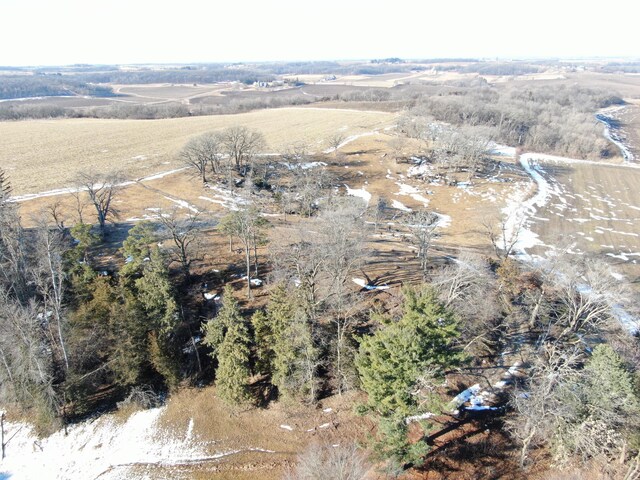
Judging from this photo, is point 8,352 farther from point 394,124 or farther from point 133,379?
point 394,124

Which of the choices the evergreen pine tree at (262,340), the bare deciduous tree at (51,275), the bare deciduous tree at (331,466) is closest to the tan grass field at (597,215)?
the bare deciduous tree at (331,466)

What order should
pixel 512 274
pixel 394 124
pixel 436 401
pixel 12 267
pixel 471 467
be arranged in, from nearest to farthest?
pixel 436 401
pixel 471 467
pixel 12 267
pixel 512 274
pixel 394 124


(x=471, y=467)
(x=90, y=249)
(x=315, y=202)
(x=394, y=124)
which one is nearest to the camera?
(x=471, y=467)

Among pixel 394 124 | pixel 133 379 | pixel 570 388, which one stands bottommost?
pixel 133 379

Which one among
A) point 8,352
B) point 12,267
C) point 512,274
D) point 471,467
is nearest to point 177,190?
point 12,267

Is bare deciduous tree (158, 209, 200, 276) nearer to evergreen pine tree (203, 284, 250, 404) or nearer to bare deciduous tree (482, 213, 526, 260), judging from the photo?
evergreen pine tree (203, 284, 250, 404)

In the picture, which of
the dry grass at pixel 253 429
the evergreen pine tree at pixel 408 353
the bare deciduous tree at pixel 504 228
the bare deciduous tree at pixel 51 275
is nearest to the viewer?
the evergreen pine tree at pixel 408 353

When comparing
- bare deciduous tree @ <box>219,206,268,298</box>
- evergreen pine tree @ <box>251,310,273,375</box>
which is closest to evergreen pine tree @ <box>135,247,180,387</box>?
evergreen pine tree @ <box>251,310,273,375</box>

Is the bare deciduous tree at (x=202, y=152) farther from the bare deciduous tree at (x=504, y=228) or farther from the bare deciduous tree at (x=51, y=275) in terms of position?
the bare deciduous tree at (x=504, y=228)

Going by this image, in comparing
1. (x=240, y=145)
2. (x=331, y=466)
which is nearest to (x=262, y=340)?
(x=331, y=466)
